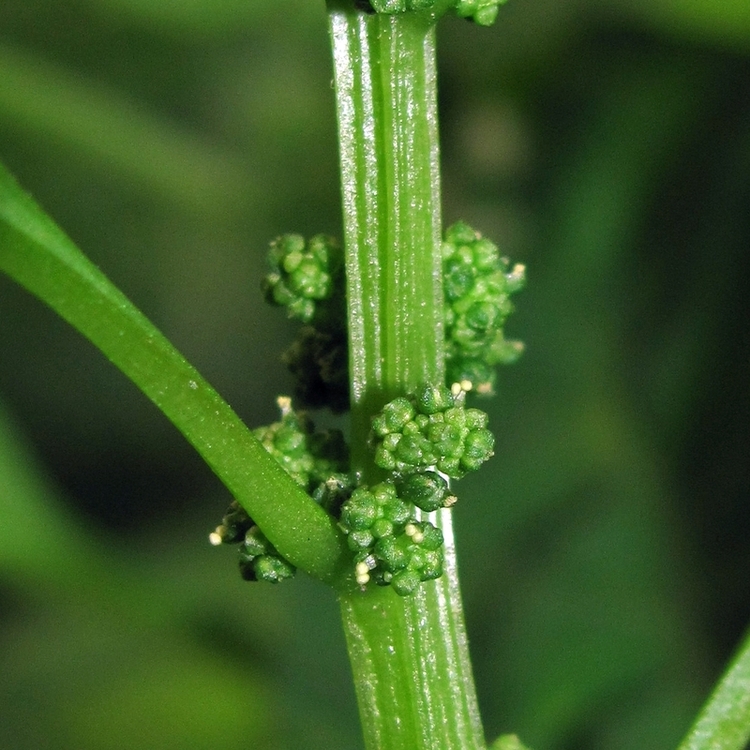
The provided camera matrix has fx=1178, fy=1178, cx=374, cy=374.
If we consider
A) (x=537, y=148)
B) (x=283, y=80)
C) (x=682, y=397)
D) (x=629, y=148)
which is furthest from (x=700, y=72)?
(x=283, y=80)

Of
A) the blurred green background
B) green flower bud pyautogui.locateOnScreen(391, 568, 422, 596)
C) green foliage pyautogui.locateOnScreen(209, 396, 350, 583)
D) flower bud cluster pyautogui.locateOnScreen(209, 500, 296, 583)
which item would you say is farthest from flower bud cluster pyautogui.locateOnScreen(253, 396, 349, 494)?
the blurred green background

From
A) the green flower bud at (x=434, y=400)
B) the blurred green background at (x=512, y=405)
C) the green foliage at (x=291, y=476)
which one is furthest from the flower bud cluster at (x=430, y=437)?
the blurred green background at (x=512, y=405)

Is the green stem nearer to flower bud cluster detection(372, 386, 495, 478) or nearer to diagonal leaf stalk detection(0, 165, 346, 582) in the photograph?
flower bud cluster detection(372, 386, 495, 478)

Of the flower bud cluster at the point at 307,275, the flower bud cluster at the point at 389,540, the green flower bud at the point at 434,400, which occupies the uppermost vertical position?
the flower bud cluster at the point at 307,275

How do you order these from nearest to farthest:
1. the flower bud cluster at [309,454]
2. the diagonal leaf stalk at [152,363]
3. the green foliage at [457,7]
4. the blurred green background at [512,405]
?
the diagonal leaf stalk at [152,363], the green foliage at [457,7], the flower bud cluster at [309,454], the blurred green background at [512,405]

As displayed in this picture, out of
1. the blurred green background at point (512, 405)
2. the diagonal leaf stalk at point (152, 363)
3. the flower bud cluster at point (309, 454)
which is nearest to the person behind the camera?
the diagonal leaf stalk at point (152, 363)

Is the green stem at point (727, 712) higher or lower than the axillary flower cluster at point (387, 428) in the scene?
lower

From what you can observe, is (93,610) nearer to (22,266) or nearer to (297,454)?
(297,454)

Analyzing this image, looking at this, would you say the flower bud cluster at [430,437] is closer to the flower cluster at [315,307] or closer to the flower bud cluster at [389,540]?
the flower bud cluster at [389,540]

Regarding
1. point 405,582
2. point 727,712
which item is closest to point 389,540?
point 405,582
